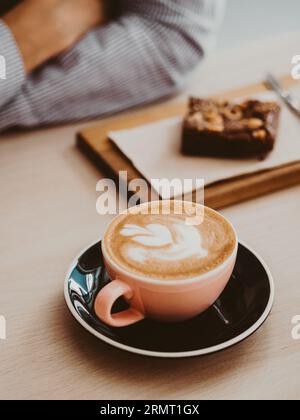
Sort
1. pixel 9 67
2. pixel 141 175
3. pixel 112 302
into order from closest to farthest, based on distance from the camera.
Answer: pixel 112 302 < pixel 141 175 < pixel 9 67

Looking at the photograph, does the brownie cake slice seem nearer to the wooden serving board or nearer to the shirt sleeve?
the wooden serving board

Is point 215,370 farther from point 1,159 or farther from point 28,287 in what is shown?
point 1,159

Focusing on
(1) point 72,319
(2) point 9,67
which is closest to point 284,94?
(2) point 9,67

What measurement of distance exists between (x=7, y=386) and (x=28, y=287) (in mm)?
116

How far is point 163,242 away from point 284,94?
46 cm

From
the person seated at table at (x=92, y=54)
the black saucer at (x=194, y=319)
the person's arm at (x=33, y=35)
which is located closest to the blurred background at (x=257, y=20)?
the person seated at table at (x=92, y=54)

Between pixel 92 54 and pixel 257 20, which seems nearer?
pixel 92 54

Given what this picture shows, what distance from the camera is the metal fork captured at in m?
0.80

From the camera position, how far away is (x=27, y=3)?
83 cm

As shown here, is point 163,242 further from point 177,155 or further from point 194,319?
point 177,155

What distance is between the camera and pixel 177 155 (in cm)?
72

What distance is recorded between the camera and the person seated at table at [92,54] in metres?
0.82

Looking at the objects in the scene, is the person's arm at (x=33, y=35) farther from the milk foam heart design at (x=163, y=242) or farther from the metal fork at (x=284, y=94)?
the milk foam heart design at (x=163, y=242)

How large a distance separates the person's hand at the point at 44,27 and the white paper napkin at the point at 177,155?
178mm
